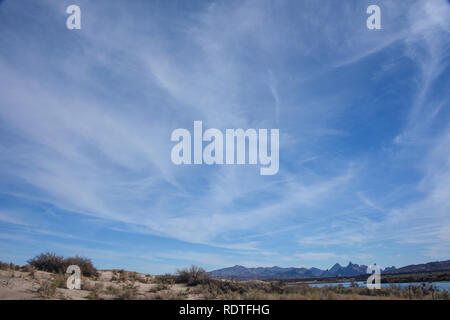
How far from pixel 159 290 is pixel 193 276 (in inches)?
161

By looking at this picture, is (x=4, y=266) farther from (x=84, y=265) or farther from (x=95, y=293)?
Result: (x=95, y=293)

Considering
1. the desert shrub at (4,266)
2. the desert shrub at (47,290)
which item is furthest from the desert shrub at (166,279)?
the desert shrub at (4,266)

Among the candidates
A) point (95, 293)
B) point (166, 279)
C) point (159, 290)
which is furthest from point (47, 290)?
point (166, 279)

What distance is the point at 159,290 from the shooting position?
17922mm

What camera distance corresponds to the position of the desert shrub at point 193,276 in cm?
2109

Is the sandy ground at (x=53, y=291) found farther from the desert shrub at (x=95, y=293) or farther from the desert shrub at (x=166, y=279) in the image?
the desert shrub at (x=166, y=279)

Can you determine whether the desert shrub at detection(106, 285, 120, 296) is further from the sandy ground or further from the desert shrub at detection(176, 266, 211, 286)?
the desert shrub at detection(176, 266, 211, 286)

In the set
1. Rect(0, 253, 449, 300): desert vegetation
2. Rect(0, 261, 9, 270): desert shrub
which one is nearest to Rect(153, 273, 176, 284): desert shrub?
Rect(0, 253, 449, 300): desert vegetation

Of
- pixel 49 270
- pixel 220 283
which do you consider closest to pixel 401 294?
pixel 220 283

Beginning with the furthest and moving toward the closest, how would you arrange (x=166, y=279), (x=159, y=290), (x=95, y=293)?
(x=166, y=279) < (x=159, y=290) < (x=95, y=293)

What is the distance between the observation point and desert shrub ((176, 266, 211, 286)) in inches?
830
